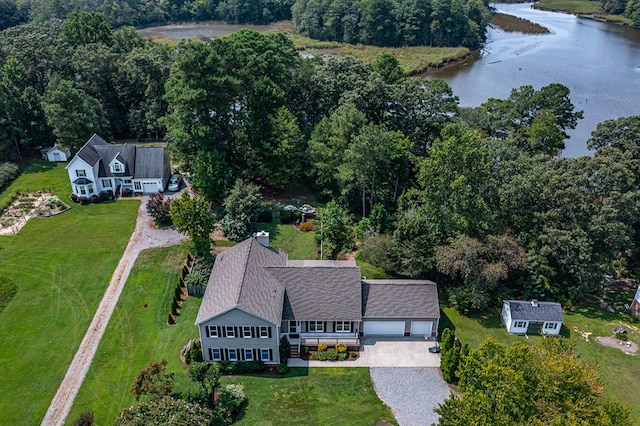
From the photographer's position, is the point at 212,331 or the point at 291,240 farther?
the point at 291,240

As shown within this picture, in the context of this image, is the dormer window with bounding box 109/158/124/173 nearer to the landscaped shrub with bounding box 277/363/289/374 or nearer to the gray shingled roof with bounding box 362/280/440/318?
the gray shingled roof with bounding box 362/280/440/318

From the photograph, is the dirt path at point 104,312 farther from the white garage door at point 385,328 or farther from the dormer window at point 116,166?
the white garage door at point 385,328

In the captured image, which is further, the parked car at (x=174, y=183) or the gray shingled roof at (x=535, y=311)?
the parked car at (x=174, y=183)

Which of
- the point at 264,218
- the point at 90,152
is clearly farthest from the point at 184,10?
the point at 264,218

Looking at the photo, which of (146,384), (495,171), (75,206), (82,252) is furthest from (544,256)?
(75,206)

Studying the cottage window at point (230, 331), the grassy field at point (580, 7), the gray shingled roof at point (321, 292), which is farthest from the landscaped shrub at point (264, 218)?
Answer: the grassy field at point (580, 7)

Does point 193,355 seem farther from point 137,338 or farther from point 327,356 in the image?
point 327,356
